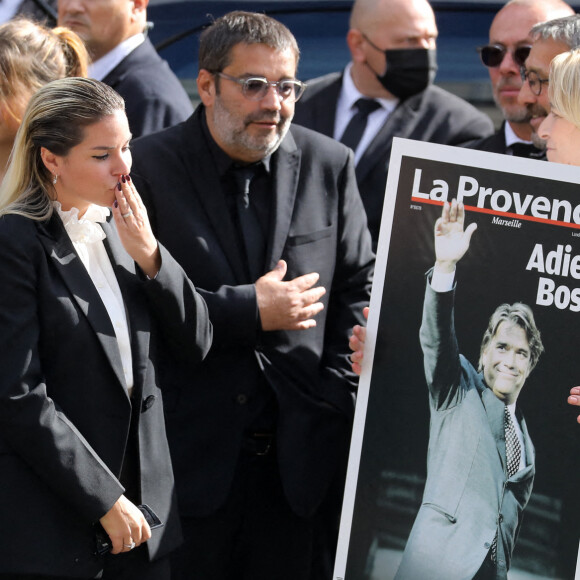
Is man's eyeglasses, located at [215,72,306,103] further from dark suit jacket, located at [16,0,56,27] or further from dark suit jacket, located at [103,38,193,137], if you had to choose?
dark suit jacket, located at [16,0,56,27]

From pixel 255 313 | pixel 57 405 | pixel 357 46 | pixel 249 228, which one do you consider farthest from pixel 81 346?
pixel 357 46

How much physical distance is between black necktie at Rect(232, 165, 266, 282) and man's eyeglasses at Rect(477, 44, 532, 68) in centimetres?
137

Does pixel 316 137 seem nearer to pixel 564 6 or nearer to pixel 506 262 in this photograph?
pixel 506 262

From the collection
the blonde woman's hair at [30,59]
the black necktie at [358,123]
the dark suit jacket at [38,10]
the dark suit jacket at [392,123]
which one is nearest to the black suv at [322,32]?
the dark suit jacket at [38,10]

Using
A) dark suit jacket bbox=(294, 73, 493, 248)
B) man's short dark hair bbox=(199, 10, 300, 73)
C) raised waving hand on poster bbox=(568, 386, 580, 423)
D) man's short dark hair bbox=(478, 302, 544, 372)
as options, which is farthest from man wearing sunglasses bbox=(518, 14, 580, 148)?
raised waving hand on poster bbox=(568, 386, 580, 423)

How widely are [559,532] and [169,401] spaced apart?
4.10ft

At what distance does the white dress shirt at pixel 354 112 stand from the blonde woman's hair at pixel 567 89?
5.16 feet

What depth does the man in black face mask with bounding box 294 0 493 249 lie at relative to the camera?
14.5 ft

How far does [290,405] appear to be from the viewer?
3.31 m

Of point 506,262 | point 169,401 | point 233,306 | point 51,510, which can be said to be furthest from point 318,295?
point 51,510

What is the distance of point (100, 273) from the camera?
9.16 ft

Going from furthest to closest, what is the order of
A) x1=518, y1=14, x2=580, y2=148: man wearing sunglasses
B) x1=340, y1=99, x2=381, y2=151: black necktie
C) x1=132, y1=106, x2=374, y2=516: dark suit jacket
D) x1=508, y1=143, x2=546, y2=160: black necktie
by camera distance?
x1=340, y1=99, x2=381, y2=151: black necktie
x1=508, y1=143, x2=546, y2=160: black necktie
x1=518, y1=14, x2=580, y2=148: man wearing sunglasses
x1=132, y1=106, x2=374, y2=516: dark suit jacket

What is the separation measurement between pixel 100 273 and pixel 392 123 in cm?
196

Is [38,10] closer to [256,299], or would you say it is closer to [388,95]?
[388,95]
